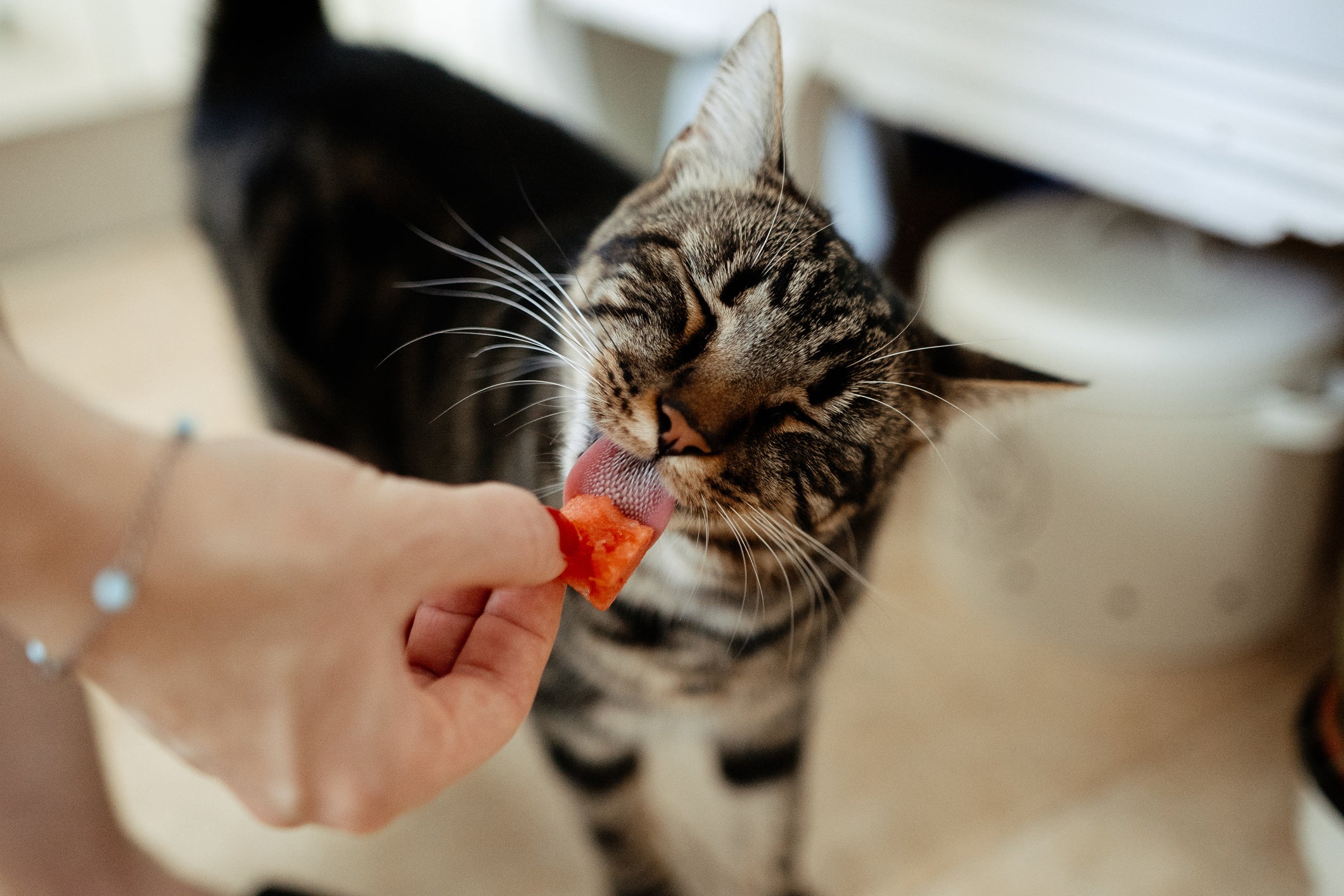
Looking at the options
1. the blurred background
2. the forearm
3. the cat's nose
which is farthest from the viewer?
the blurred background

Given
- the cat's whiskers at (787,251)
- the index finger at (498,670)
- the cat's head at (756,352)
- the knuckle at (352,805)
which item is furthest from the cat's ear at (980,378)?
the knuckle at (352,805)

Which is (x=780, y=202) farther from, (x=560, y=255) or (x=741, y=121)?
(x=560, y=255)

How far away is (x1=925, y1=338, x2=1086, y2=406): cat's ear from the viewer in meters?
0.74

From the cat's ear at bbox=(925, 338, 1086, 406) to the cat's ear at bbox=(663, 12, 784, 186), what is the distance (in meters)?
0.20

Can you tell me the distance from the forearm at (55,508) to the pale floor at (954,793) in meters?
0.71

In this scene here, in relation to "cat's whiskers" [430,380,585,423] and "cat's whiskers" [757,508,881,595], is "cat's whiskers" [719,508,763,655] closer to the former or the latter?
"cat's whiskers" [757,508,881,595]

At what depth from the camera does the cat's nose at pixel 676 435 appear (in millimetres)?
667

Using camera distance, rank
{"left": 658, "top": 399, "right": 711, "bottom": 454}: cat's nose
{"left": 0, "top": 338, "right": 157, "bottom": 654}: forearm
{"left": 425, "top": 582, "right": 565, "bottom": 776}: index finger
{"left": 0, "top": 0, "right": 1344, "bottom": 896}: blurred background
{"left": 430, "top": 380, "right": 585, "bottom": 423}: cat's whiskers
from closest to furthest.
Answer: {"left": 0, "top": 338, "right": 157, "bottom": 654}: forearm
{"left": 425, "top": 582, "right": 565, "bottom": 776}: index finger
{"left": 658, "top": 399, "right": 711, "bottom": 454}: cat's nose
{"left": 430, "top": 380, "right": 585, "bottom": 423}: cat's whiskers
{"left": 0, "top": 0, "right": 1344, "bottom": 896}: blurred background

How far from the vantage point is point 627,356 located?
72 cm

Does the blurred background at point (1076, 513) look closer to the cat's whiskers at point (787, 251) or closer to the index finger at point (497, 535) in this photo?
the cat's whiskers at point (787, 251)

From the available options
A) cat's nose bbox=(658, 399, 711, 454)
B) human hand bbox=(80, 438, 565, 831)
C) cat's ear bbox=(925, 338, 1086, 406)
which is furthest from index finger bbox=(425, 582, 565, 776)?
cat's ear bbox=(925, 338, 1086, 406)

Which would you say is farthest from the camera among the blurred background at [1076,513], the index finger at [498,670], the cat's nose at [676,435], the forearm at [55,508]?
the blurred background at [1076,513]

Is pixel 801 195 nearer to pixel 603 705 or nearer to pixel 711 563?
pixel 711 563

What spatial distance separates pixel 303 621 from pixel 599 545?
210mm
